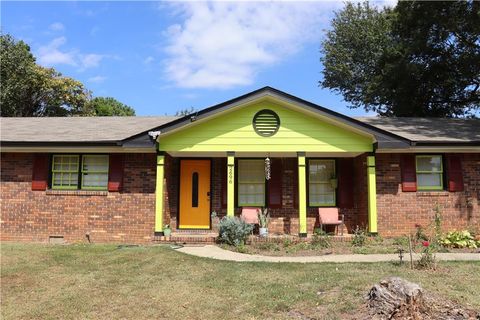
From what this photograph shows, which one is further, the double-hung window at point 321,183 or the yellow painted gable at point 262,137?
the double-hung window at point 321,183

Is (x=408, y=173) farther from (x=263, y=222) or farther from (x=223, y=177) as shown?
(x=223, y=177)

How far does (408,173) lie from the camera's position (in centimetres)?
1262

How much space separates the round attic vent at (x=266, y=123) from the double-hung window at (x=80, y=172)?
461cm

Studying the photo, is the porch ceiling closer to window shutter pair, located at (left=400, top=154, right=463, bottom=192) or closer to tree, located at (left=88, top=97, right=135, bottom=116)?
window shutter pair, located at (left=400, top=154, right=463, bottom=192)

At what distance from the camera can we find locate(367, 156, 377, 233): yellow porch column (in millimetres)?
12133

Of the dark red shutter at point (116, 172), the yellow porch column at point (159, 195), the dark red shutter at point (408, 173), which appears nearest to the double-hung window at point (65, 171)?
the dark red shutter at point (116, 172)

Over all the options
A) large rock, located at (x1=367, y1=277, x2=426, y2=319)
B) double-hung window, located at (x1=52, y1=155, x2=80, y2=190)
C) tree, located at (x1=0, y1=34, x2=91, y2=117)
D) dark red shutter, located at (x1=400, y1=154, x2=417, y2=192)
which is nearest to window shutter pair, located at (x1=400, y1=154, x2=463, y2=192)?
dark red shutter, located at (x1=400, y1=154, x2=417, y2=192)

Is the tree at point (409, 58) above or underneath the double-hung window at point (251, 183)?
above

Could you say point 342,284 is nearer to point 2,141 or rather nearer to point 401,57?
point 2,141

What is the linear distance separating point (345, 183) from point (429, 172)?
2.49 m

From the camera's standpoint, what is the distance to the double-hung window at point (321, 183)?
1364cm

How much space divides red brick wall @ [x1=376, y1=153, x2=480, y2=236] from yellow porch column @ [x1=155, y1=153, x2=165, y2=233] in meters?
6.27

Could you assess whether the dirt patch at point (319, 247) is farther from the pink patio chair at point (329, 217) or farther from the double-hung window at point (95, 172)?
the double-hung window at point (95, 172)

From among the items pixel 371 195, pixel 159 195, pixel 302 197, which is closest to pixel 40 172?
pixel 159 195
